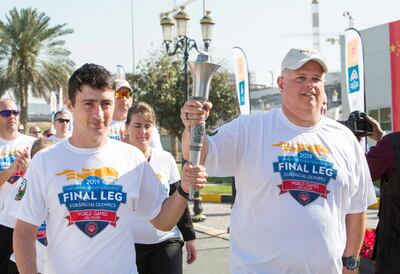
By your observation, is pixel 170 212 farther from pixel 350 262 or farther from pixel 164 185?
pixel 164 185

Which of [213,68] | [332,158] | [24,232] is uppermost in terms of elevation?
[213,68]

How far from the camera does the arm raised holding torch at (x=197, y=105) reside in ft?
8.91

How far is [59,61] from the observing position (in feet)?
115

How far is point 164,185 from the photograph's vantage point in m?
4.94

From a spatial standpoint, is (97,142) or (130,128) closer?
(97,142)

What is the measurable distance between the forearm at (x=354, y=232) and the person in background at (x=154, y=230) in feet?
5.52

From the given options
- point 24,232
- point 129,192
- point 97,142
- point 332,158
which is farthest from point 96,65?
point 332,158

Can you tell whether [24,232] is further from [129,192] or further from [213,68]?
[213,68]

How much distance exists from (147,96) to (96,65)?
29.9 metres

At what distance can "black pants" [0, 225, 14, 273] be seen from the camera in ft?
18.1

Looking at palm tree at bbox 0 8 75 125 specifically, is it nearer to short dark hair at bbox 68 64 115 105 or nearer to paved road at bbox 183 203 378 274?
paved road at bbox 183 203 378 274

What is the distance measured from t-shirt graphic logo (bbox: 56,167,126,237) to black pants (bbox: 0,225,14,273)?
8.47 ft

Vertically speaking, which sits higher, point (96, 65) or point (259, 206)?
point (96, 65)

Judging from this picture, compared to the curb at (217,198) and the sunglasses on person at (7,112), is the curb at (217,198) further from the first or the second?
the sunglasses on person at (7,112)
